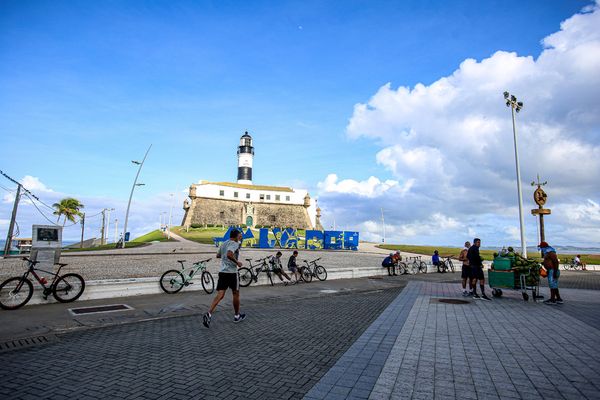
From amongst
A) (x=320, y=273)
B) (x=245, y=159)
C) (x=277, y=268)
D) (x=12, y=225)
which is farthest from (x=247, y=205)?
(x=277, y=268)

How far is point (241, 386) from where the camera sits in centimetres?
442

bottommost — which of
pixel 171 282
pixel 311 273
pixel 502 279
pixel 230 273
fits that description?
pixel 311 273

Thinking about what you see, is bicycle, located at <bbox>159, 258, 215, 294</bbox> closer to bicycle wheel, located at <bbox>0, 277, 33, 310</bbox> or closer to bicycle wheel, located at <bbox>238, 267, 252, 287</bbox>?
bicycle wheel, located at <bbox>238, 267, 252, 287</bbox>

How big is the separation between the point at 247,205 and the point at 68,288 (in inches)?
2843

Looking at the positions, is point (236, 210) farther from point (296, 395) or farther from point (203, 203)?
point (296, 395)

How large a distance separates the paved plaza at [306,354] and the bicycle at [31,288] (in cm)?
54

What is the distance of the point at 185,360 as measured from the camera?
17.8ft

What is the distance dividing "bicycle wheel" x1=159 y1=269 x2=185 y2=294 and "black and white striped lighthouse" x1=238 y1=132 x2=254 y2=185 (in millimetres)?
81224

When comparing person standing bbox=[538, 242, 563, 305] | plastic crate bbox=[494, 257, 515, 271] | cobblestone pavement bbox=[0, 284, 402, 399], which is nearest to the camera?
cobblestone pavement bbox=[0, 284, 402, 399]

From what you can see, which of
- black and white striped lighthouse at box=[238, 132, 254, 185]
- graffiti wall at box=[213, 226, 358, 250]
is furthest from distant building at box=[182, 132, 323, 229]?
graffiti wall at box=[213, 226, 358, 250]

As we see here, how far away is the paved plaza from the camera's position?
4.37m

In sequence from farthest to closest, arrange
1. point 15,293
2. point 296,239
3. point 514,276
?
point 296,239, point 514,276, point 15,293

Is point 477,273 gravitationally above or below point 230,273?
below

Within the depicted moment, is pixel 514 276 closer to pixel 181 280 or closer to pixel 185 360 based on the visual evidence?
pixel 185 360
